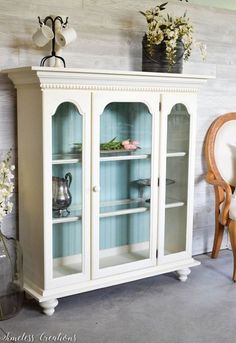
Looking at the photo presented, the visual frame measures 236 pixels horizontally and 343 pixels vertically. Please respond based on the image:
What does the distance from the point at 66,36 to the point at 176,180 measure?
111cm

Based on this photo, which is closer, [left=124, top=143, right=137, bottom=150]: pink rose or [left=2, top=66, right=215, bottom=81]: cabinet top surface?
[left=2, top=66, right=215, bottom=81]: cabinet top surface

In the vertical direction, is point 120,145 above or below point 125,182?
above

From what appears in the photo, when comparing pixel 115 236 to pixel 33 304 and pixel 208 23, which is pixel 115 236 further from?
pixel 208 23

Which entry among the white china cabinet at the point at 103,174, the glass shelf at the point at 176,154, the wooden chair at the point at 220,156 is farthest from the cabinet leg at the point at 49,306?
the wooden chair at the point at 220,156

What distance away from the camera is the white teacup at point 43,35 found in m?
2.71

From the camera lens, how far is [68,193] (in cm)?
278

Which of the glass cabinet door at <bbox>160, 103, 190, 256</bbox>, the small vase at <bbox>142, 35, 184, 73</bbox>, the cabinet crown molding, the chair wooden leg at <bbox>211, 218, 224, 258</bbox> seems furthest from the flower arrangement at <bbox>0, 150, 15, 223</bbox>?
the chair wooden leg at <bbox>211, 218, 224, 258</bbox>

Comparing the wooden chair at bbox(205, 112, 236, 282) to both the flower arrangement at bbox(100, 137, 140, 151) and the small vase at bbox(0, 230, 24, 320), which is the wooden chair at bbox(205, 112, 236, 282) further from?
the small vase at bbox(0, 230, 24, 320)

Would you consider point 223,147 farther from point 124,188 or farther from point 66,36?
point 66,36

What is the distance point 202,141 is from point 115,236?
111 cm

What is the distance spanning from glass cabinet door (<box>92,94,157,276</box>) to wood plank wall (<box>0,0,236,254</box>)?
0.46 meters

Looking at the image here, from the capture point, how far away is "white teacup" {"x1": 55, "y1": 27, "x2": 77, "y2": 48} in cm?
277

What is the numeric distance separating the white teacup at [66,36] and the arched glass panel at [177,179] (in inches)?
29.3

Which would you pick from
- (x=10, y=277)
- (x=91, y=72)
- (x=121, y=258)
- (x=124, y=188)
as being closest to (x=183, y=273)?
(x=121, y=258)
